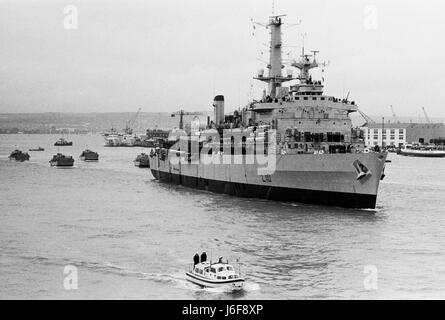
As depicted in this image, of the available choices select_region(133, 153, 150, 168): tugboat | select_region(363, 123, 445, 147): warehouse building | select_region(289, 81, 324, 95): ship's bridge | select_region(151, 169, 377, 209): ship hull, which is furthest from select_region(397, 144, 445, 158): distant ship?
select_region(289, 81, 324, 95): ship's bridge

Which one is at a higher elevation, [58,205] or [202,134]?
[202,134]

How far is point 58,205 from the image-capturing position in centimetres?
3666

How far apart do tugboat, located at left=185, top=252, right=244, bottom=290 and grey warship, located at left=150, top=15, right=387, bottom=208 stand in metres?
15.5

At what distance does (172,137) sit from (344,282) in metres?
42.0

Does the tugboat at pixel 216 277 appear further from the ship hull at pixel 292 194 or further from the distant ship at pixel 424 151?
the distant ship at pixel 424 151

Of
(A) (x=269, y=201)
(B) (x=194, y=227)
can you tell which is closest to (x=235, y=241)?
(B) (x=194, y=227)

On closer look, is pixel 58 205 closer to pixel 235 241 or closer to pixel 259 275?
pixel 235 241

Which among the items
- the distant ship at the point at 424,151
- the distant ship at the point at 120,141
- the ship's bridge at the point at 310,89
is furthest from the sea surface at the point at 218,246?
the distant ship at the point at 120,141

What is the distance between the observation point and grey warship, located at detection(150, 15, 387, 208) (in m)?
32.6

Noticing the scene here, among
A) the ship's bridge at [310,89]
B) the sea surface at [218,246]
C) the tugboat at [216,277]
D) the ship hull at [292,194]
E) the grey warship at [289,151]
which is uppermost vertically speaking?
the ship's bridge at [310,89]

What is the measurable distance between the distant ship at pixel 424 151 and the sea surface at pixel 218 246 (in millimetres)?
75204

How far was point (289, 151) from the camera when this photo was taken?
35.6 meters

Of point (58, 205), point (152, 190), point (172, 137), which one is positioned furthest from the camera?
point (172, 137)

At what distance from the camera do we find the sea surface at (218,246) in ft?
59.3
